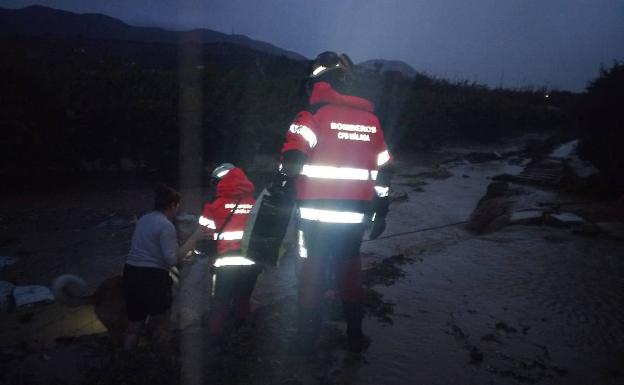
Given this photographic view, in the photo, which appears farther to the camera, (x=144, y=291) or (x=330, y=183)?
(x=144, y=291)

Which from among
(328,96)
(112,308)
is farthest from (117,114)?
(328,96)

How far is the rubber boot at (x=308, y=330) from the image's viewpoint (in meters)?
3.60

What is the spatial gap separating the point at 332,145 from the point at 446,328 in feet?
6.29

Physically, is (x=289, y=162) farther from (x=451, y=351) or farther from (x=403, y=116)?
(x=403, y=116)

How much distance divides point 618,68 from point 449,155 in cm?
1193

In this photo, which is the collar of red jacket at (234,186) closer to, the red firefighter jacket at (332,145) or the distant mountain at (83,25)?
the red firefighter jacket at (332,145)

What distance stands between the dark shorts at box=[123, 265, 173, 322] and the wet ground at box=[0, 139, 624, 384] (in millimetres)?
397

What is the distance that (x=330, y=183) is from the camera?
3.63 meters

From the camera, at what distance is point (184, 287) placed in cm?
632

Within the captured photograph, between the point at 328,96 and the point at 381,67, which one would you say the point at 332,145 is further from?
the point at 381,67

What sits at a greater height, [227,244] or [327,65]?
[327,65]

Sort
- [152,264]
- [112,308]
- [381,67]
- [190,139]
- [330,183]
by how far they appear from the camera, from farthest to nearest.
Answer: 1. [381,67]
2. [190,139]
3. [112,308]
4. [152,264]
5. [330,183]

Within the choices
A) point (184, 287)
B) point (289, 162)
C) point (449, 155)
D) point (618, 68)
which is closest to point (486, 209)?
point (618, 68)

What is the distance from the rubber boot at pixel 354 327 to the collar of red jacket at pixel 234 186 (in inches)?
50.6
